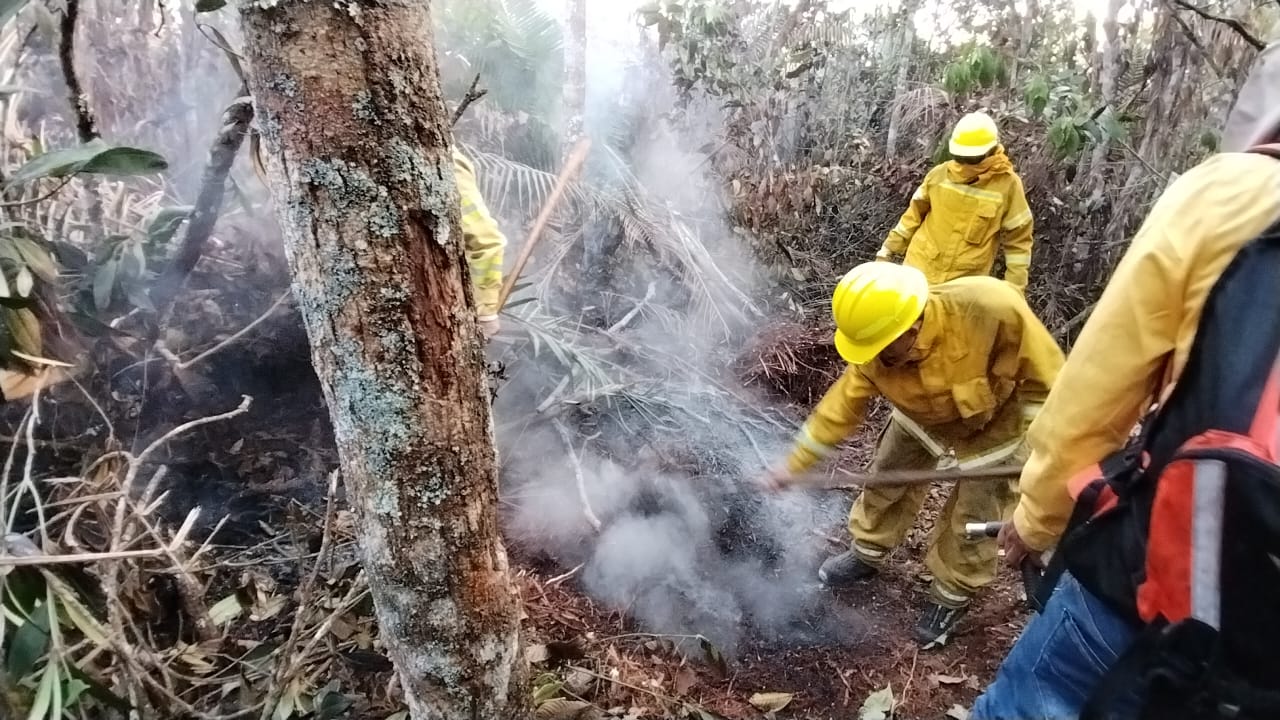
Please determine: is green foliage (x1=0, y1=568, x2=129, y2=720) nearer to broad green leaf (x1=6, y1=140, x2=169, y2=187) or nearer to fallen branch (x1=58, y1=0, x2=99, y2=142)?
broad green leaf (x1=6, y1=140, x2=169, y2=187)

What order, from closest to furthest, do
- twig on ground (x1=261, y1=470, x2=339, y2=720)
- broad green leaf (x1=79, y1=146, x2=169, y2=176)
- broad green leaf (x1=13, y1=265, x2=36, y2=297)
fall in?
twig on ground (x1=261, y1=470, x2=339, y2=720) → broad green leaf (x1=79, y1=146, x2=169, y2=176) → broad green leaf (x1=13, y1=265, x2=36, y2=297)

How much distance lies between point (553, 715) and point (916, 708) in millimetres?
1574

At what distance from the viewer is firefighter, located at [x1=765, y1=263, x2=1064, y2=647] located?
2482 millimetres

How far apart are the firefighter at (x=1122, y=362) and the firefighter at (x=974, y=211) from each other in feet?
9.25

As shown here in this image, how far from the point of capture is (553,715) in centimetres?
203

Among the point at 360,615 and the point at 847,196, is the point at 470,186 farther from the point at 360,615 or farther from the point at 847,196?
the point at 847,196

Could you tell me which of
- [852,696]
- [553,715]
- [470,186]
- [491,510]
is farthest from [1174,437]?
[470,186]

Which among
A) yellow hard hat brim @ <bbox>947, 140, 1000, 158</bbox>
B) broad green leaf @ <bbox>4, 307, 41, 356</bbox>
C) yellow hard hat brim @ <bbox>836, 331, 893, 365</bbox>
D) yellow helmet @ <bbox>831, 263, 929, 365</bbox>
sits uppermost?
yellow hard hat brim @ <bbox>947, 140, 1000, 158</bbox>

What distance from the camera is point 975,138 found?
3928 mm

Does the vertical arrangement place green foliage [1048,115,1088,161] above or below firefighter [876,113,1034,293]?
above

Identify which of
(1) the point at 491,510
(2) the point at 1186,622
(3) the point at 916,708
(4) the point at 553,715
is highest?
(1) the point at 491,510

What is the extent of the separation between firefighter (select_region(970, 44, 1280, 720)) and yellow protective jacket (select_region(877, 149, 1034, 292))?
281 cm

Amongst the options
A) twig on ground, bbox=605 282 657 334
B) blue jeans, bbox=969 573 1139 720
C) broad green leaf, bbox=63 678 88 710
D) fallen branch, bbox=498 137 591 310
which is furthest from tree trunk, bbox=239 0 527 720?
twig on ground, bbox=605 282 657 334

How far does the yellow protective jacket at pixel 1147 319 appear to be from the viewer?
1131 millimetres
